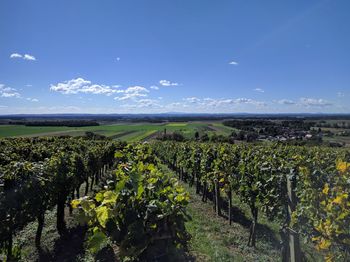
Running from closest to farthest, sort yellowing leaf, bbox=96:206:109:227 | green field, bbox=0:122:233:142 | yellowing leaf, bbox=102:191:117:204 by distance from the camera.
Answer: yellowing leaf, bbox=96:206:109:227, yellowing leaf, bbox=102:191:117:204, green field, bbox=0:122:233:142

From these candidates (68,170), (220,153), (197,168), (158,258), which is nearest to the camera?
(158,258)

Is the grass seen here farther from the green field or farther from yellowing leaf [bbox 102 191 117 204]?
the green field

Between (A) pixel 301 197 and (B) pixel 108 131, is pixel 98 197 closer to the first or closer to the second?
(A) pixel 301 197

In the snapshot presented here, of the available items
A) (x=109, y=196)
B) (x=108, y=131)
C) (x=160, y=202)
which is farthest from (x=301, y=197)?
(x=108, y=131)

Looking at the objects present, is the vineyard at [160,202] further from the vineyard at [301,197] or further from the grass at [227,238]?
the grass at [227,238]

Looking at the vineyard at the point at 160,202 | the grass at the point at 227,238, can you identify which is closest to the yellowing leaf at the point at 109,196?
the vineyard at the point at 160,202

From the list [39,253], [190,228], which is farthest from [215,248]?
[39,253]

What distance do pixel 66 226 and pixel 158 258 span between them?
26.3 feet

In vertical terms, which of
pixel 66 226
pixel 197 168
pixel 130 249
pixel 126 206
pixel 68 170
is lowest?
pixel 66 226

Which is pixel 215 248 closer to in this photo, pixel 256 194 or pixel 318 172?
pixel 256 194

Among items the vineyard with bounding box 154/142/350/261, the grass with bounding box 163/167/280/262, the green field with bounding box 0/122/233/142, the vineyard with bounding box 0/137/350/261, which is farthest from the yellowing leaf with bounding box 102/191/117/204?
the green field with bounding box 0/122/233/142

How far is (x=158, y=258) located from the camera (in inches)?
119

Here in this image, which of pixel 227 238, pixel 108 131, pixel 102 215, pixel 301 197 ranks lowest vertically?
pixel 108 131

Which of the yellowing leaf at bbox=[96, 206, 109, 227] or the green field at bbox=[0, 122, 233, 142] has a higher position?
the yellowing leaf at bbox=[96, 206, 109, 227]
